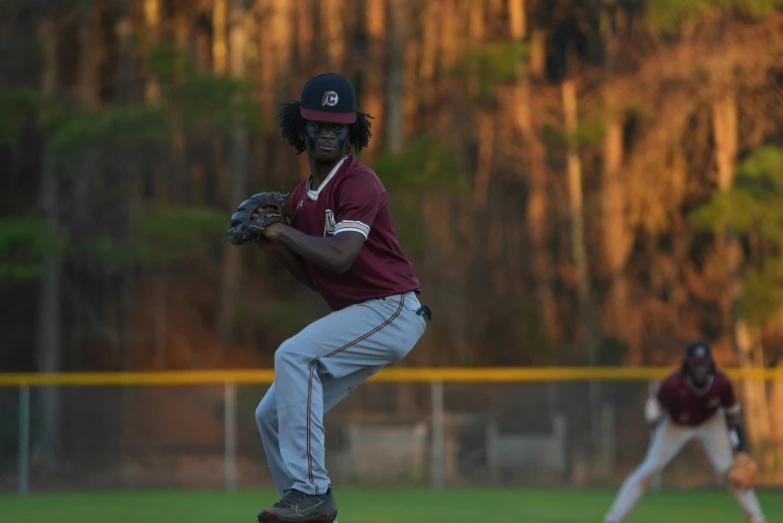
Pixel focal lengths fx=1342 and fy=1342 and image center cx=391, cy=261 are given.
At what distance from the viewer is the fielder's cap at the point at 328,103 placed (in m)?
6.14

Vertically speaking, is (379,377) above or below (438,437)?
above

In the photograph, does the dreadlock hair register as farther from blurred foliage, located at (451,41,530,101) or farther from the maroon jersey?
blurred foliage, located at (451,41,530,101)

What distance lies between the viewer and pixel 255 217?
601cm

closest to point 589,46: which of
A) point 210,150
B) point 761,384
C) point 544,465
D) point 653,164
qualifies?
point 653,164

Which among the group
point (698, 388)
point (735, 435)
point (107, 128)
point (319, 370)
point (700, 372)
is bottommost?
point (735, 435)

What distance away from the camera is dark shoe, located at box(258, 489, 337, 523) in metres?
5.73

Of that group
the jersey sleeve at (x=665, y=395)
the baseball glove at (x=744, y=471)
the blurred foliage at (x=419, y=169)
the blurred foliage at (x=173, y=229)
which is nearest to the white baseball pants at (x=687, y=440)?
the jersey sleeve at (x=665, y=395)

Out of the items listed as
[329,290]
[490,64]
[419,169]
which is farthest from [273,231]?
[490,64]

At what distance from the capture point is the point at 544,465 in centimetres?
1981

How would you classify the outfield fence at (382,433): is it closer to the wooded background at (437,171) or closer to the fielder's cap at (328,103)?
the wooded background at (437,171)

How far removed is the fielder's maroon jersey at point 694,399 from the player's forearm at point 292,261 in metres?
6.37

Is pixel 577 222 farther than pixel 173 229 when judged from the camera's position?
Yes

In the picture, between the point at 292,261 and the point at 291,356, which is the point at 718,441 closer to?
the point at 292,261

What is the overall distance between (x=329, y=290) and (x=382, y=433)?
45.5 ft
